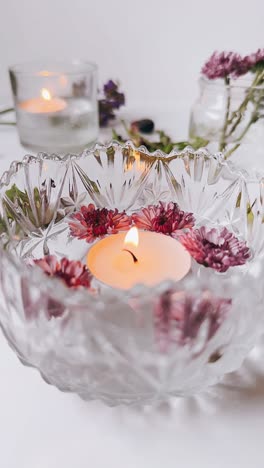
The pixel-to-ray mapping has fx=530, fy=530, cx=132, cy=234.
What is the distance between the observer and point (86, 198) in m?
0.40

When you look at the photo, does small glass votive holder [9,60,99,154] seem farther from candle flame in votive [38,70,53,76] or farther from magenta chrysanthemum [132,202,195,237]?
magenta chrysanthemum [132,202,195,237]

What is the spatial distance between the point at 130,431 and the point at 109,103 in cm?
50

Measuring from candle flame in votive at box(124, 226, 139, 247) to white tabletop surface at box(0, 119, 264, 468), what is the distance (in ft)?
0.35

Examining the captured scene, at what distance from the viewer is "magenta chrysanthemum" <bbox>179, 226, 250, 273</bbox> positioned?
34 centimetres

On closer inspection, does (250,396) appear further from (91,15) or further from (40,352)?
(91,15)

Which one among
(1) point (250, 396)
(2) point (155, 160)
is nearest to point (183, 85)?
(2) point (155, 160)

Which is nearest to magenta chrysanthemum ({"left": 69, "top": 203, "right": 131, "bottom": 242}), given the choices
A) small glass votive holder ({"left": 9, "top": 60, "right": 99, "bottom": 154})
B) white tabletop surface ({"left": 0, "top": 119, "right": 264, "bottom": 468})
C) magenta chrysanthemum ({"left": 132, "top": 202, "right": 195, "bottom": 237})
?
magenta chrysanthemum ({"left": 132, "top": 202, "right": 195, "bottom": 237})

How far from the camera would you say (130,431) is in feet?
0.89

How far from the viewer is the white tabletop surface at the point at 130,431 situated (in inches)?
10.2

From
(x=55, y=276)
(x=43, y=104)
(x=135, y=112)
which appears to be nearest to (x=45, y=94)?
(x=43, y=104)

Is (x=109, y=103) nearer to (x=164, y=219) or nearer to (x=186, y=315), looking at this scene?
(x=164, y=219)

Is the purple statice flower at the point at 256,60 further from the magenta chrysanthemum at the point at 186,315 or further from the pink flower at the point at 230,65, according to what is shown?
the magenta chrysanthemum at the point at 186,315

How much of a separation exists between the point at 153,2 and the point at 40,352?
2.23 ft

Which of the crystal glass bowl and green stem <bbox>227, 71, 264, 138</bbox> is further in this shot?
green stem <bbox>227, 71, 264, 138</bbox>
